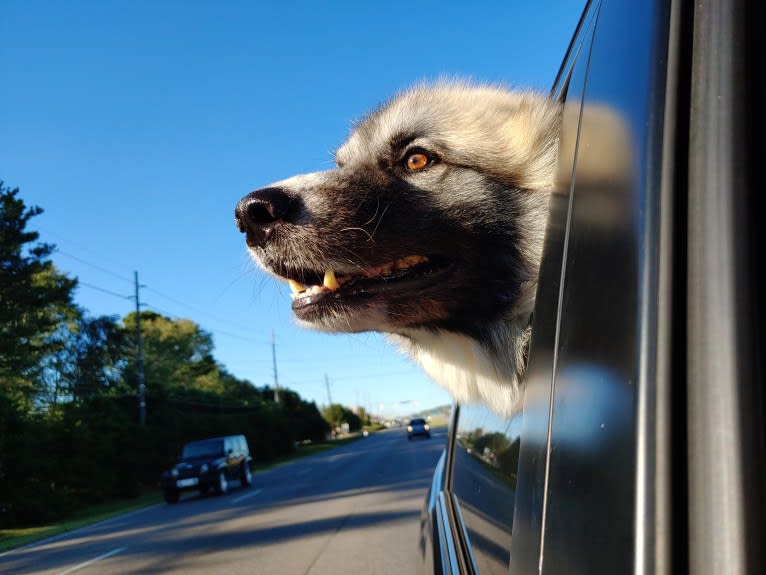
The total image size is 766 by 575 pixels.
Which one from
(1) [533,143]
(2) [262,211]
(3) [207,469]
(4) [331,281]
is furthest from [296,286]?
(3) [207,469]

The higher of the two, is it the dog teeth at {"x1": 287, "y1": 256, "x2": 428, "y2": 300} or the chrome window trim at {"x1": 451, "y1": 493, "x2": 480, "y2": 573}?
the dog teeth at {"x1": 287, "y1": 256, "x2": 428, "y2": 300}

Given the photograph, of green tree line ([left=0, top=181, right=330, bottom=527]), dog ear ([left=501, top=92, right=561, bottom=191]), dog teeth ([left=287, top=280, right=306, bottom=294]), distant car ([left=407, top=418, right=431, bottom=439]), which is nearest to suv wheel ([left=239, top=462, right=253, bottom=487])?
green tree line ([left=0, top=181, right=330, bottom=527])

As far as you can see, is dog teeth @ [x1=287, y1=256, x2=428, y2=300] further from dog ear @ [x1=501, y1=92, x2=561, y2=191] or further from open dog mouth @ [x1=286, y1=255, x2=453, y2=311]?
dog ear @ [x1=501, y1=92, x2=561, y2=191]

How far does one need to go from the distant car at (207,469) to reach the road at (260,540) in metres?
4.15

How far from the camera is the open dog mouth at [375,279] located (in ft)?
7.55

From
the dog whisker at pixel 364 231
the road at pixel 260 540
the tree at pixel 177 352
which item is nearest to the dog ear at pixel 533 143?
the dog whisker at pixel 364 231

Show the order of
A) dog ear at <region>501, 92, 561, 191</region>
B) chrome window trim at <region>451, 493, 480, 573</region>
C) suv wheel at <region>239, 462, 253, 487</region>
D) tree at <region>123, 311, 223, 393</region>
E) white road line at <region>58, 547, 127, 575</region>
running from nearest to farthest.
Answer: chrome window trim at <region>451, 493, 480, 573</region> → dog ear at <region>501, 92, 561, 191</region> → white road line at <region>58, 547, 127, 575</region> → suv wheel at <region>239, 462, 253, 487</region> → tree at <region>123, 311, 223, 393</region>

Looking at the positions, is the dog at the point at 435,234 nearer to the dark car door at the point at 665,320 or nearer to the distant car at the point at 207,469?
the dark car door at the point at 665,320

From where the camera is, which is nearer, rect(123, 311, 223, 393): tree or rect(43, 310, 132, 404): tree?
rect(43, 310, 132, 404): tree

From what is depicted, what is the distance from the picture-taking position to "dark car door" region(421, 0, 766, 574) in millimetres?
629

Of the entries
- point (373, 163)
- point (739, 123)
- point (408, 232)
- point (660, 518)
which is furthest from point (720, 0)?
point (373, 163)

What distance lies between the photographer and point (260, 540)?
8789 mm

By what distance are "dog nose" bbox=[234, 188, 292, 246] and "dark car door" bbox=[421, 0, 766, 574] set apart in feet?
5.00

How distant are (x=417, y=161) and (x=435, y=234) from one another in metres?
0.40
